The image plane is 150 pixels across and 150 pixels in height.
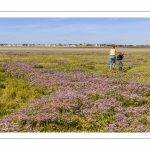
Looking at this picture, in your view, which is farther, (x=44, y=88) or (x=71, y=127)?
(x=44, y=88)

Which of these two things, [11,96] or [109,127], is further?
[11,96]

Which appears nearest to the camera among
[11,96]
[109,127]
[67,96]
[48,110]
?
[109,127]
